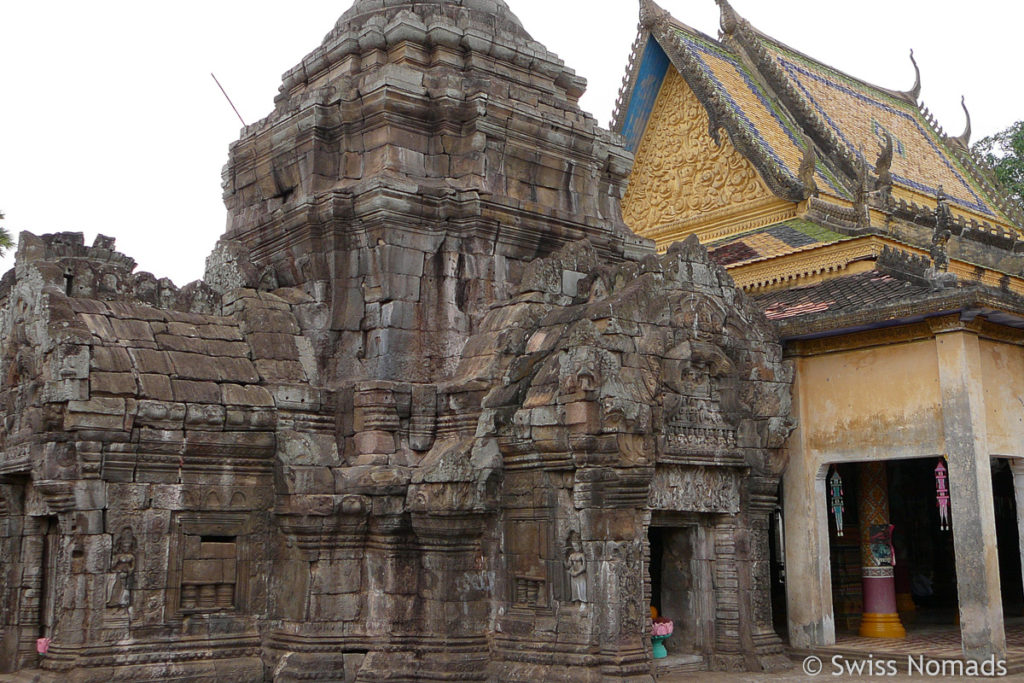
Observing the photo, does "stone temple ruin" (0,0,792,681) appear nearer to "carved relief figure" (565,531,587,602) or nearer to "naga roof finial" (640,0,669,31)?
"carved relief figure" (565,531,587,602)

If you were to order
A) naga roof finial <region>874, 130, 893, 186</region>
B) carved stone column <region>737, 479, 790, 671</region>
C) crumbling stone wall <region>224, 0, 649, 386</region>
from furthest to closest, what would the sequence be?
naga roof finial <region>874, 130, 893, 186</region> < crumbling stone wall <region>224, 0, 649, 386</region> < carved stone column <region>737, 479, 790, 671</region>

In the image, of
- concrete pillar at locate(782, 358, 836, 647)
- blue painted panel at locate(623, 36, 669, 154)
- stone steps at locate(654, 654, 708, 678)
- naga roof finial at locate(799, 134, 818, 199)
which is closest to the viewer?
stone steps at locate(654, 654, 708, 678)

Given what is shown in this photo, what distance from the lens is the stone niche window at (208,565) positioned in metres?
10.2

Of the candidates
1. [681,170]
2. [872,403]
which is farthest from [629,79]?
[872,403]

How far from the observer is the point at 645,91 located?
812 inches

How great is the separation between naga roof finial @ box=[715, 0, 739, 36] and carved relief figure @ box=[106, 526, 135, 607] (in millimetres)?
16067

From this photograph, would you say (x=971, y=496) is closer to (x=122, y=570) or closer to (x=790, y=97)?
(x=122, y=570)

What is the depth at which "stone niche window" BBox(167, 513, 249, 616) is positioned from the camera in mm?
10250

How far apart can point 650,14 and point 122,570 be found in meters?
14.5

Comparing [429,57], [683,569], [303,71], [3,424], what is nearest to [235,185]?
[303,71]

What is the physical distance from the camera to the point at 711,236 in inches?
739

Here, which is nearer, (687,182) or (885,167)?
(885,167)

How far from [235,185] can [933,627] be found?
10628 mm

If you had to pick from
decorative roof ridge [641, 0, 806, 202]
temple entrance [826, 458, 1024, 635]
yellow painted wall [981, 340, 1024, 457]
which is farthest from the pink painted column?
decorative roof ridge [641, 0, 806, 202]
